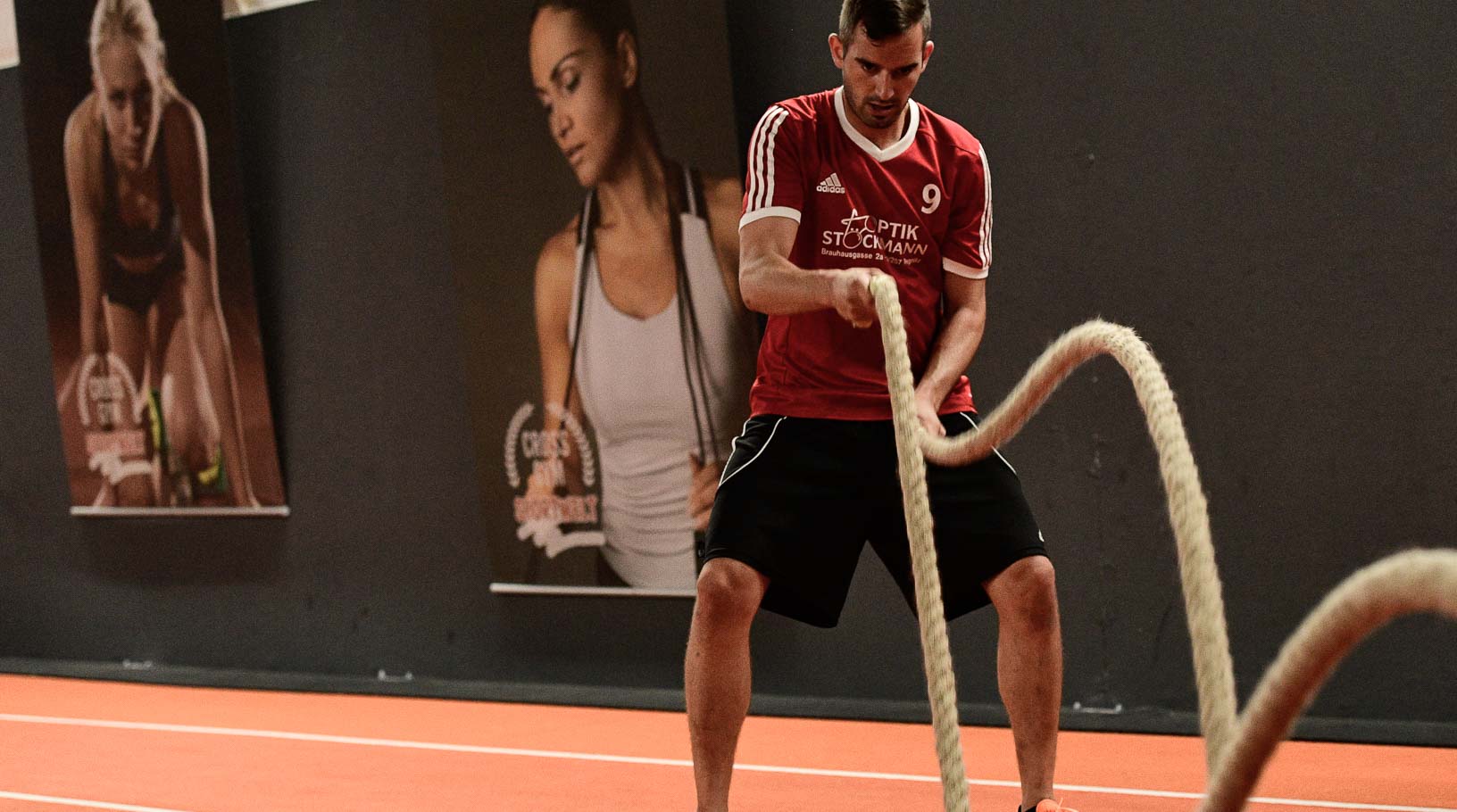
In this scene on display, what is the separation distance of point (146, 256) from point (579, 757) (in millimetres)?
2653

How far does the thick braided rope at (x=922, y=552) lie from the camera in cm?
187

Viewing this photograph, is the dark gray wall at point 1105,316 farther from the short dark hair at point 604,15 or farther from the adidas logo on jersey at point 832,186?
the adidas logo on jersey at point 832,186

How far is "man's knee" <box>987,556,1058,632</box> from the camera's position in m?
2.57

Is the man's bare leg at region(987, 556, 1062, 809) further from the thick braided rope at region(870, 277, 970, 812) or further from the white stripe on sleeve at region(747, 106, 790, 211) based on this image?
the white stripe on sleeve at region(747, 106, 790, 211)

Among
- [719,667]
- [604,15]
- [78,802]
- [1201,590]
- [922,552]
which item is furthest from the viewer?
[604,15]

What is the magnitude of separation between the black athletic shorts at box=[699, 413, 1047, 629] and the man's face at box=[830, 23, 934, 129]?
52cm

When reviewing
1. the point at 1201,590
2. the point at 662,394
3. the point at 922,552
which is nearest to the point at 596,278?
the point at 662,394

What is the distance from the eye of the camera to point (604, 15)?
14.9 ft

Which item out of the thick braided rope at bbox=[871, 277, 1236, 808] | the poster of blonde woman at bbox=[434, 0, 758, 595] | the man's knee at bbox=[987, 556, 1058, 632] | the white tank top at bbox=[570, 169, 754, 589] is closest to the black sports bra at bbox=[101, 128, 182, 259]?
the poster of blonde woman at bbox=[434, 0, 758, 595]

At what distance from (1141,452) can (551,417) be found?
183cm

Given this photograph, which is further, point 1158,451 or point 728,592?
point 728,592

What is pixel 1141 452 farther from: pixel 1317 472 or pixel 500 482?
pixel 500 482

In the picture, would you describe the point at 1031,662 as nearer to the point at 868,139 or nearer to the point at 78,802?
the point at 868,139

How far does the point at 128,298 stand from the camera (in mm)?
5668
